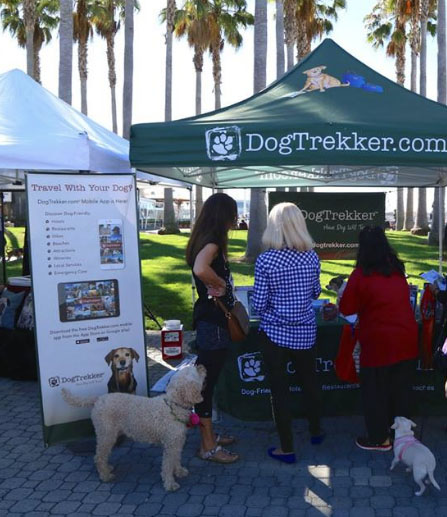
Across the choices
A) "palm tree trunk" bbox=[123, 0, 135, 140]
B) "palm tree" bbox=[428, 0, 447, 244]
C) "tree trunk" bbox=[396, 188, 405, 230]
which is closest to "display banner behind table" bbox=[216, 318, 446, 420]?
"palm tree" bbox=[428, 0, 447, 244]

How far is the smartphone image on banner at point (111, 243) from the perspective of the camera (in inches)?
161

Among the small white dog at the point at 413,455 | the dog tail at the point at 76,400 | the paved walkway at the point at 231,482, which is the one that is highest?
the dog tail at the point at 76,400

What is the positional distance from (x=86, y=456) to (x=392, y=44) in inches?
1240

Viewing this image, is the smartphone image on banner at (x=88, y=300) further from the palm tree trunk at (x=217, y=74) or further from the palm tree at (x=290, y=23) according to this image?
the palm tree trunk at (x=217, y=74)

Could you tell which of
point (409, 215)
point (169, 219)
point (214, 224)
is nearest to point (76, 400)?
point (214, 224)

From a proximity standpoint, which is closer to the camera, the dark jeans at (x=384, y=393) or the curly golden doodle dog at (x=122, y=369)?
the dark jeans at (x=384, y=393)

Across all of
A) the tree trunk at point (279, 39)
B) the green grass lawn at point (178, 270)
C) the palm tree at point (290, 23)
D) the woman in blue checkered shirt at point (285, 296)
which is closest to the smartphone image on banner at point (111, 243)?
the woman in blue checkered shirt at point (285, 296)

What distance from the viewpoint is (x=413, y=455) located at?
331cm

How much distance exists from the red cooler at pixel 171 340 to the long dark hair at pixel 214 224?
295 centimetres

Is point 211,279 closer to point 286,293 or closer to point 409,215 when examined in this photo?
point 286,293

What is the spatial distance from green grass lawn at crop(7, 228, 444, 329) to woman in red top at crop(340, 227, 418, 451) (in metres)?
4.81

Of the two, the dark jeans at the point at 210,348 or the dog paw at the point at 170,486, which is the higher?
the dark jeans at the point at 210,348

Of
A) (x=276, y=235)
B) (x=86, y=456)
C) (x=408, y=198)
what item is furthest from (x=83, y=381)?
(x=408, y=198)

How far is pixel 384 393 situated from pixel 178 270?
34.5ft
